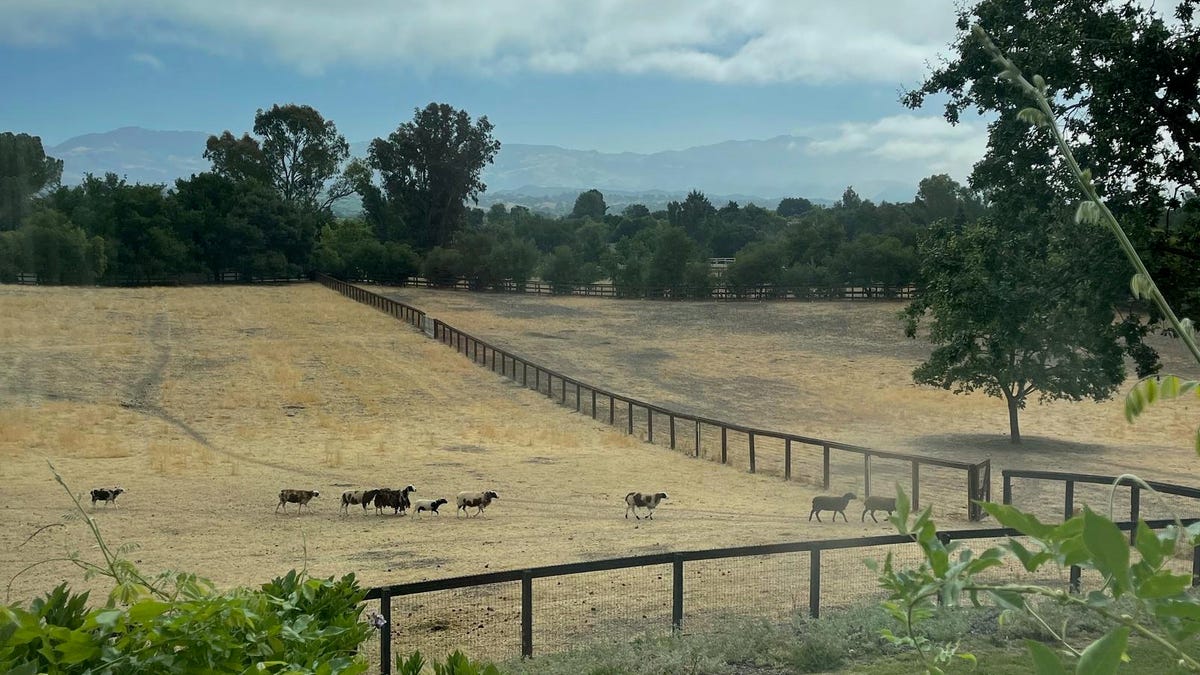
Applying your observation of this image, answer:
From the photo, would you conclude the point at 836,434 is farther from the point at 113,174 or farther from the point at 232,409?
the point at 113,174

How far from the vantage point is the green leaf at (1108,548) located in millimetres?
1083

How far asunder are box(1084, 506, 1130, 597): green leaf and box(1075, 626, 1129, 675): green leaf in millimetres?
82

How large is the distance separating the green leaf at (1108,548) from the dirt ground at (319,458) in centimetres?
265

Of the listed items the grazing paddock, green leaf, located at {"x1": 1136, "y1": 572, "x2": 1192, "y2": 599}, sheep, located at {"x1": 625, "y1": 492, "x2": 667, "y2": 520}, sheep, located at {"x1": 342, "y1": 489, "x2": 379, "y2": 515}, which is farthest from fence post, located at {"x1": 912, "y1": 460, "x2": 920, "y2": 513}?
green leaf, located at {"x1": 1136, "y1": 572, "x2": 1192, "y2": 599}

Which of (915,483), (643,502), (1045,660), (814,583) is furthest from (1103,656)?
(915,483)

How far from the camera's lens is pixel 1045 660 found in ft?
3.65

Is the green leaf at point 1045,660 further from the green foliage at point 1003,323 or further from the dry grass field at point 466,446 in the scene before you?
the green foliage at point 1003,323

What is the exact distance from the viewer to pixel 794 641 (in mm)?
8297

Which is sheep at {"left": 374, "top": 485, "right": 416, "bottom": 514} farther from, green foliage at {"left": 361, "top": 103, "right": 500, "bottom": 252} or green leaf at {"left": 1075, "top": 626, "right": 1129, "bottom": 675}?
green foliage at {"left": 361, "top": 103, "right": 500, "bottom": 252}

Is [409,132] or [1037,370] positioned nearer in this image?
[1037,370]

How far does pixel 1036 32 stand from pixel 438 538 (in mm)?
11532

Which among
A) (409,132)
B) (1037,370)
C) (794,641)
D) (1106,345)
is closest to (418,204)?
(409,132)

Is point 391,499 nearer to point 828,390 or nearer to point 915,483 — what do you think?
point 915,483

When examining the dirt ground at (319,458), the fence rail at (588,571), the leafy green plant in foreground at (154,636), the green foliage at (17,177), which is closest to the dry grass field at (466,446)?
the dirt ground at (319,458)
